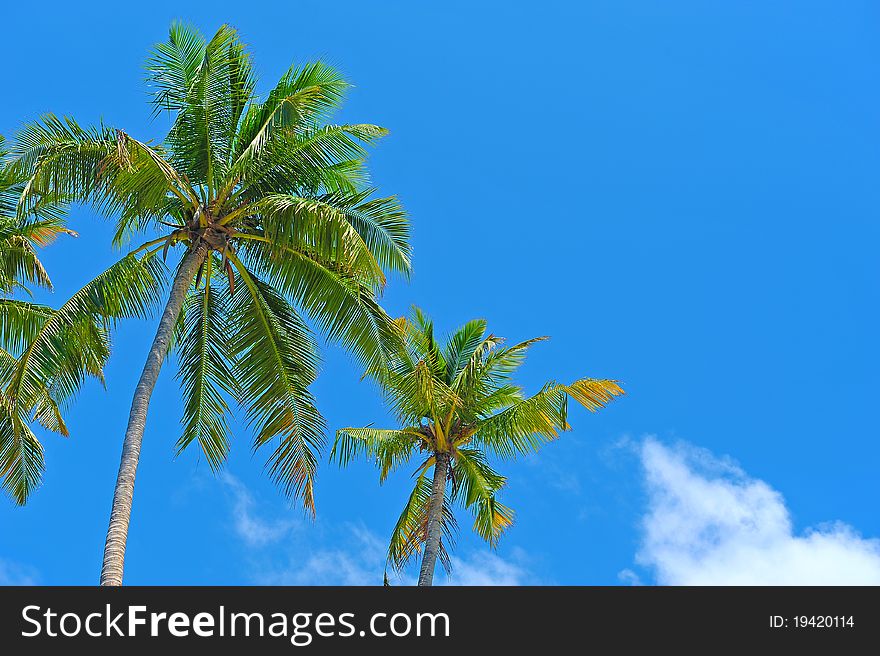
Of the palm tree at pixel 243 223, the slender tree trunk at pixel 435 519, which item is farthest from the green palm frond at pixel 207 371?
the slender tree trunk at pixel 435 519

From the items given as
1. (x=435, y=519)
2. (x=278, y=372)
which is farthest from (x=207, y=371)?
(x=435, y=519)

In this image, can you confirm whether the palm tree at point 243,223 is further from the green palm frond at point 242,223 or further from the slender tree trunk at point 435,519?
the slender tree trunk at point 435,519

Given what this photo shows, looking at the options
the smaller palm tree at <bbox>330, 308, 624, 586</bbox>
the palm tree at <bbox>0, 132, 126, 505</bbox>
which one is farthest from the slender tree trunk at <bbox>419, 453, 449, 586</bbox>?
the palm tree at <bbox>0, 132, 126, 505</bbox>

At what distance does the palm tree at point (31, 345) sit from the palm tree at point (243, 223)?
806 mm

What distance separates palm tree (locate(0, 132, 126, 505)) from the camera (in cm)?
1326

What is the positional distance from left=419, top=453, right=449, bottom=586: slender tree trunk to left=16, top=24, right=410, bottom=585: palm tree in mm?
5387

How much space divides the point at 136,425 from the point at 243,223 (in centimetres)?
359

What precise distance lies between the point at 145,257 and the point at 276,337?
233 centimetres

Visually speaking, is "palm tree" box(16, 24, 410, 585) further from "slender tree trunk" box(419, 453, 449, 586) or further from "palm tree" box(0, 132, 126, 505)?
"slender tree trunk" box(419, 453, 449, 586)

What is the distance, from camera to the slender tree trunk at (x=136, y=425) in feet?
38.5
